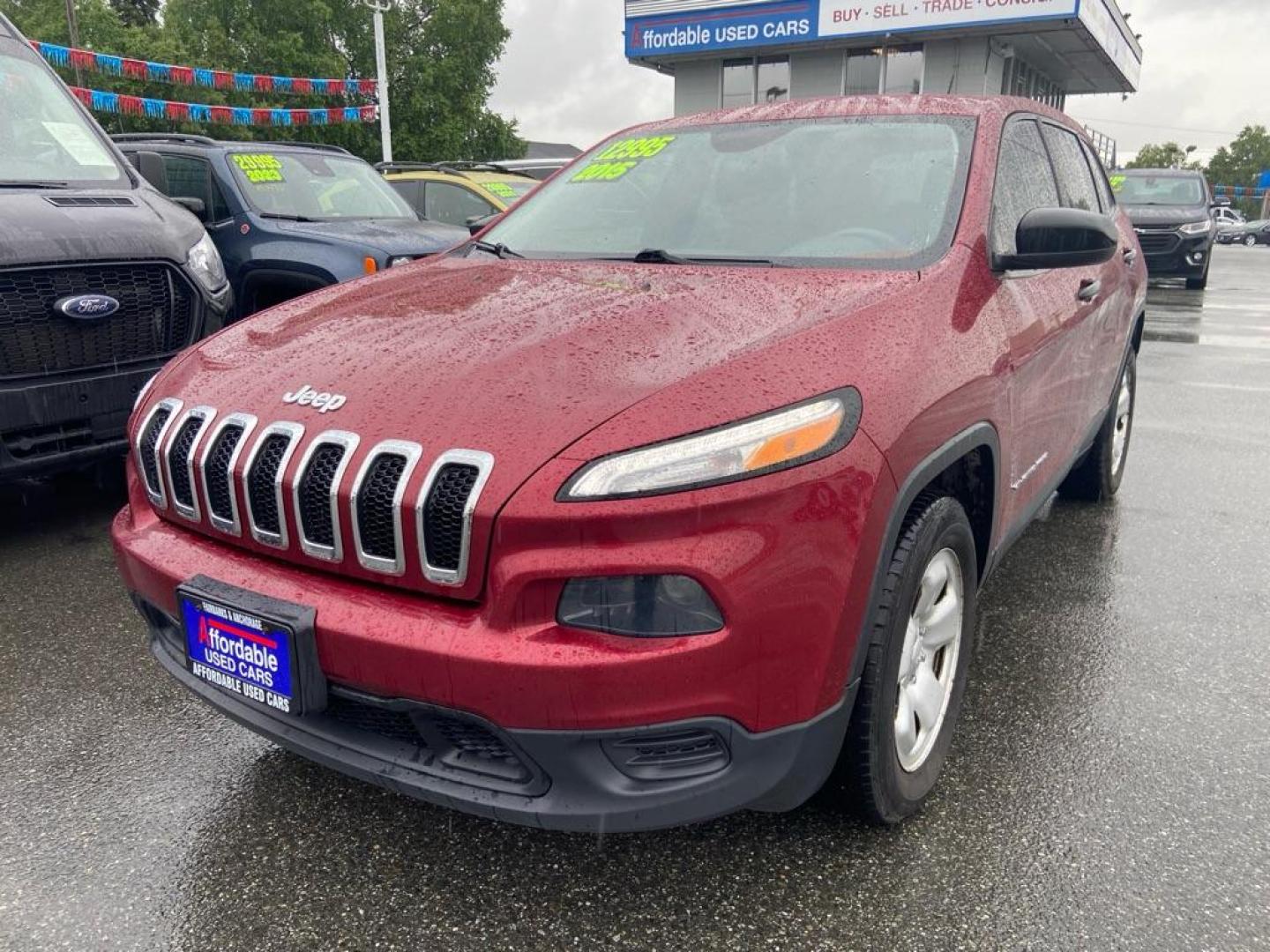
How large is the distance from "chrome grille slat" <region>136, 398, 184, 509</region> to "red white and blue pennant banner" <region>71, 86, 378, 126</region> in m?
18.8

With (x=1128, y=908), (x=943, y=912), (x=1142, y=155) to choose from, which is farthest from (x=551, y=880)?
(x=1142, y=155)

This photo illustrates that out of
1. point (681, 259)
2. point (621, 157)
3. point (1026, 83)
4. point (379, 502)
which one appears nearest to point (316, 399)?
point (379, 502)

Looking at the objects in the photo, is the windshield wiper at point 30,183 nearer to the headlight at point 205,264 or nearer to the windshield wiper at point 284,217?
the headlight at point 205,264

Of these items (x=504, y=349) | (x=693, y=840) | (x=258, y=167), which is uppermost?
(x=258, y=167)

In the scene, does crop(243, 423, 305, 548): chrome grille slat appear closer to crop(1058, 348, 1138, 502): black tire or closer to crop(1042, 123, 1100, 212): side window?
crop(1042, 123, 1100, 212): side window

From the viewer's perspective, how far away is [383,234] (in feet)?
22.0

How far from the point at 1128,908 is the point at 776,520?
3.72 ft

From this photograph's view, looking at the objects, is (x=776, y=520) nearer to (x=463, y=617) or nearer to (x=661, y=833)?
(x=463, y=617)

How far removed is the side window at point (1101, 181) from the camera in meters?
4.06

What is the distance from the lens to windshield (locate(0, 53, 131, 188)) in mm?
4344

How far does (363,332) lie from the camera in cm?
222

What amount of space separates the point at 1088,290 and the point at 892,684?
1947 millimetres

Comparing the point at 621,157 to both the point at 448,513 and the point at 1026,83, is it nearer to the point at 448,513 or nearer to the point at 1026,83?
the point at 448,513

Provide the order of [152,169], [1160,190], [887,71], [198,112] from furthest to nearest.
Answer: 1. [887,71]
2. [198,112]
3. [1160,190]
4. [152,169]
